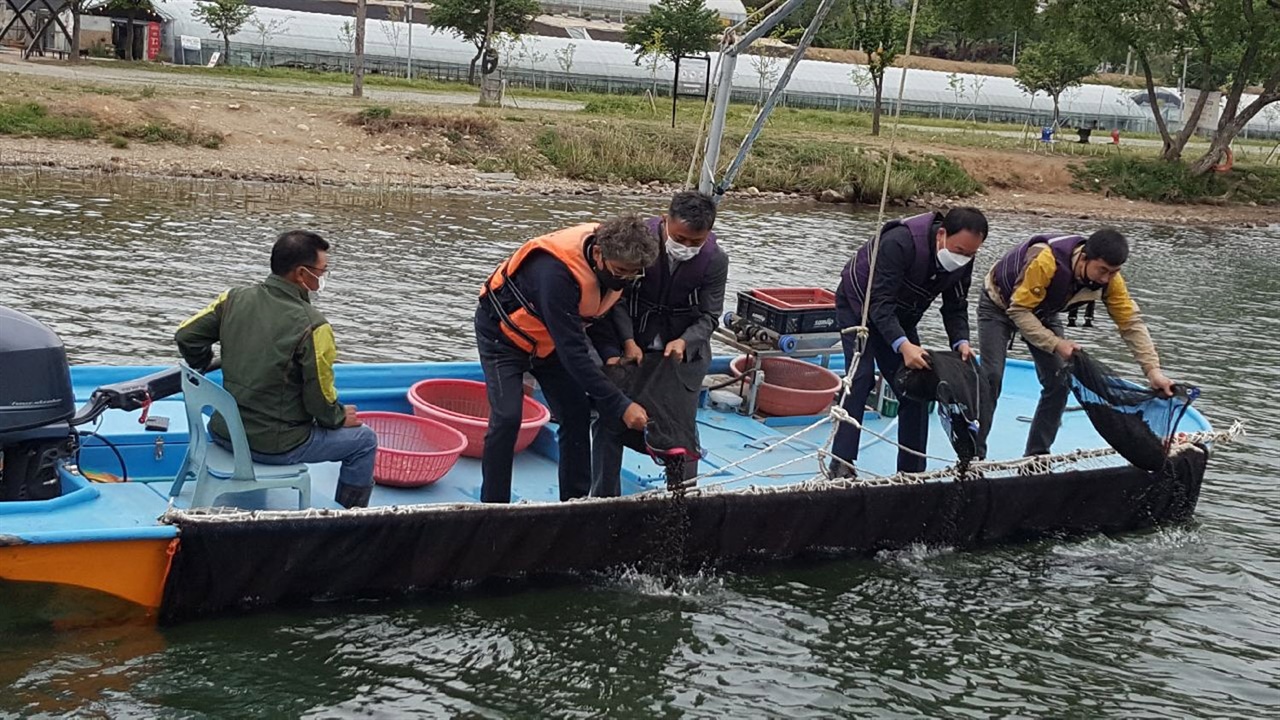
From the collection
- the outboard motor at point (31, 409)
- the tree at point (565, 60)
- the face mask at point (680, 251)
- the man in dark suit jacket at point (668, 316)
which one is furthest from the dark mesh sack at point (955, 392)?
the tree at point (565, 60)

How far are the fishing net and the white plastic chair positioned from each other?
479 centimetres

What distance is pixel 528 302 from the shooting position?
6488mm

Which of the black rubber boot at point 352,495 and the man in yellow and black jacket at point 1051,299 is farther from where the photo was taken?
the man in yellow and black jacket at point 1051,299

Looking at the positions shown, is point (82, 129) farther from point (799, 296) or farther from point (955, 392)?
point (955, 392)

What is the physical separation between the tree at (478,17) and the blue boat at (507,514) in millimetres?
34106

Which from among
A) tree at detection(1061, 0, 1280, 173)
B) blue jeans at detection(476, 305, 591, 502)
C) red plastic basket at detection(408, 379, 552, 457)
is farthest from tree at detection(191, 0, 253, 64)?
blue jeans at detection(476, 305, 591, 502)

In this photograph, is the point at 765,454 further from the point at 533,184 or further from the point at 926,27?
the point at 926,27

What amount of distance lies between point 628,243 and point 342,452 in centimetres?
171

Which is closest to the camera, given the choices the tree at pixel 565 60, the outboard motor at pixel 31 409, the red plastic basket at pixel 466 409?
the outboard motor at pixel 31 409

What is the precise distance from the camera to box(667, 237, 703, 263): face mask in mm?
6754

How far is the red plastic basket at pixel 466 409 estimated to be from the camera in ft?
25.9

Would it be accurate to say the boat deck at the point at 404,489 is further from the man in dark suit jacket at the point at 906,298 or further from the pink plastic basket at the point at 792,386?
the man in dark suit jacket at the point at 906,298

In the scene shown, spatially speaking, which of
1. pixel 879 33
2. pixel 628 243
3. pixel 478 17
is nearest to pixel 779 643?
pixel 628 243

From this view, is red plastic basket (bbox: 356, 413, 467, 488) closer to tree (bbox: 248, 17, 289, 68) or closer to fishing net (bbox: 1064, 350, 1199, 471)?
fishing net (bbox: 1064, 350, 1199, 471)
